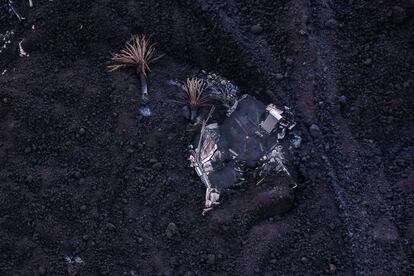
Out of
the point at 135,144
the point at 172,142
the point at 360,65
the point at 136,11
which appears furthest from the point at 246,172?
the point at 136,11

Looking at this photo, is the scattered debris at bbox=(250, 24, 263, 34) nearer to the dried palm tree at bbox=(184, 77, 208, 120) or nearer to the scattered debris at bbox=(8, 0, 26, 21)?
the dried palm tree at bbox=(184, 77, 208, 120)

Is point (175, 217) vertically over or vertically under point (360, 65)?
under

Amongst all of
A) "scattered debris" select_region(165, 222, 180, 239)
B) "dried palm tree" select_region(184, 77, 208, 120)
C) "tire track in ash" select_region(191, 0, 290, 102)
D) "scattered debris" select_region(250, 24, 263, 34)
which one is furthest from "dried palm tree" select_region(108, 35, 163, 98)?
"scattered debris" select_region(165, 222, 180, 239)

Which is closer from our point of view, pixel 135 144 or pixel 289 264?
pixel 289 264

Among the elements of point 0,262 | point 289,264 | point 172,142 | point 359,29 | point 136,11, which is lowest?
point 289,264

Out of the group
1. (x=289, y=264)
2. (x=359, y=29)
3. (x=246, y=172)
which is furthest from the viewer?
(x=359, y=29)

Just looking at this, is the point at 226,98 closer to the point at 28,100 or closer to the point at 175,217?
the point at 175,217

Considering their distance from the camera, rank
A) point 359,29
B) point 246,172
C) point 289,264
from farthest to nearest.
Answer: point 359,29, point 246,172, point 289,264
